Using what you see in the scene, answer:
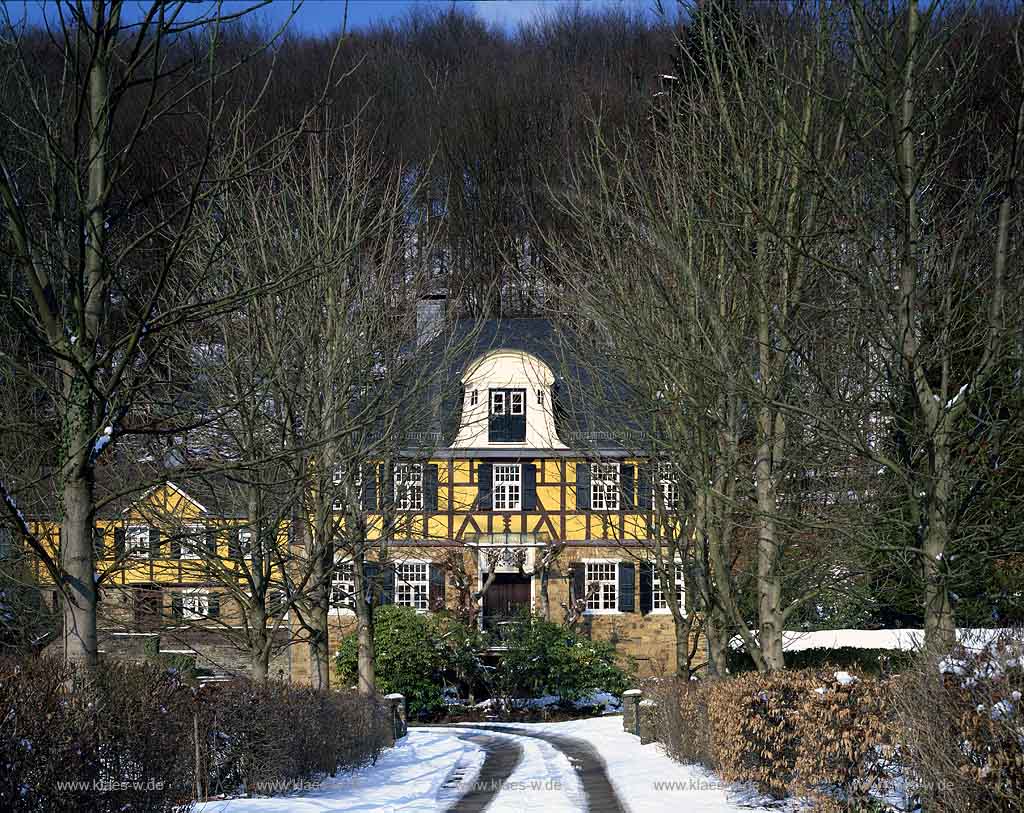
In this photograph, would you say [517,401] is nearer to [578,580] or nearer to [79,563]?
[578,580]

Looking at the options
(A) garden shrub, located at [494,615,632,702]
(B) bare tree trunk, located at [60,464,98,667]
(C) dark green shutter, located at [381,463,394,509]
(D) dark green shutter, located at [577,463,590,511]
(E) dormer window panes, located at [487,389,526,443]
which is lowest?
(A) garden shrub, located at [494,615,632,702]

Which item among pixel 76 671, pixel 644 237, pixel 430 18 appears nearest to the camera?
pixel 76 671

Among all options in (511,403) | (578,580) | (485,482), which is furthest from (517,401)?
(578,580)

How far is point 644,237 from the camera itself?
50.0ft

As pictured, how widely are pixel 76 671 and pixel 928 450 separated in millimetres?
6086

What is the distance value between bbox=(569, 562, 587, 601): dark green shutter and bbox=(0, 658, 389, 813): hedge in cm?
1983

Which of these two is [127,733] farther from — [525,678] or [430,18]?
[430,18]

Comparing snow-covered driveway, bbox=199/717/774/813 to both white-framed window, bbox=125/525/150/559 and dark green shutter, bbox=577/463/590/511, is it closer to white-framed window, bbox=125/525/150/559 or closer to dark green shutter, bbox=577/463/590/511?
white-framed window, bbox=125/525/150/559

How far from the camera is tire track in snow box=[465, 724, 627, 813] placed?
10.3m

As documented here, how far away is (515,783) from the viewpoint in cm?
1240

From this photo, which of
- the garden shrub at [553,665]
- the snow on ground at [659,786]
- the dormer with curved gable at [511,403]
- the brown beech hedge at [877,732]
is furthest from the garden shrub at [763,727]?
the dormer with curved gable at [511,403]

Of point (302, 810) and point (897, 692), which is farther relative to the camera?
point (302, 810)

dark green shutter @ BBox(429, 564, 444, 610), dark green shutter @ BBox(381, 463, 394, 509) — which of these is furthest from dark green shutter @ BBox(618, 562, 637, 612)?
dark green shutter @ BBox(381, 463, 394, 509)

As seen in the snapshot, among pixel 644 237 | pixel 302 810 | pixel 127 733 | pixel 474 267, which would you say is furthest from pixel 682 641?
pixel 474 267
